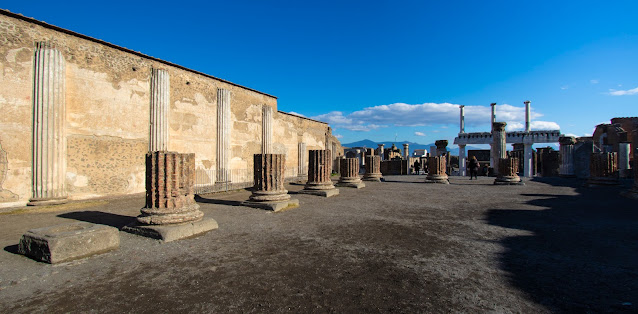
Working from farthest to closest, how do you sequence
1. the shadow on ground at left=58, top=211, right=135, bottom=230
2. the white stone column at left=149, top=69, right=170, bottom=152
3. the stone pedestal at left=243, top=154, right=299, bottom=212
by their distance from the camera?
the white stone column at left=149, top=69, right=170, bottom=152 → the stone pedestal at left=243, top=154, right=299, bottom=212 → the shadow on ground at left=58, top=211, right=135, bottom=230

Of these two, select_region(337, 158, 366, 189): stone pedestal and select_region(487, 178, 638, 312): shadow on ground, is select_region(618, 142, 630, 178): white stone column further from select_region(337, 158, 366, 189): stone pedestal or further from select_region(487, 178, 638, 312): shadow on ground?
select_region(337, 158, 366, 189): stone pedestal

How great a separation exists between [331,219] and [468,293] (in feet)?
12.8

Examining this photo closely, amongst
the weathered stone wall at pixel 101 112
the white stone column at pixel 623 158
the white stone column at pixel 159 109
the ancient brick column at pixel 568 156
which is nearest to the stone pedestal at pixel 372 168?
the weathered stone wall at pixel 101 112

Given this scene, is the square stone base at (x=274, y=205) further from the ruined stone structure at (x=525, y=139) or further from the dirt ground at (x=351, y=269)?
the ruined stone structure at (x=525, y=139)

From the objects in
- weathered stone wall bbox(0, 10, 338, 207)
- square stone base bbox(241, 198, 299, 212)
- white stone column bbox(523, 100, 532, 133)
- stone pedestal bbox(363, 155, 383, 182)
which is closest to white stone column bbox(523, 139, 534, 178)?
white stone column bbox(523, 100, 532, 133)

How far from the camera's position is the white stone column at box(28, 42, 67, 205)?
8664 mm

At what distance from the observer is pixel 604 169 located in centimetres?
1354

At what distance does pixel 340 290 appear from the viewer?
307 centimetres

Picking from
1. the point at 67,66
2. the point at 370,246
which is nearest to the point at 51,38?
the point at 67,66

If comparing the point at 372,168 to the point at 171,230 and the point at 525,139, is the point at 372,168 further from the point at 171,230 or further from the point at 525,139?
the point at 525,139

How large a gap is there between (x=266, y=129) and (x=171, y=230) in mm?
13220

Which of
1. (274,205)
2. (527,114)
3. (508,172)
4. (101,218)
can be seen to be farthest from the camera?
(527,114)

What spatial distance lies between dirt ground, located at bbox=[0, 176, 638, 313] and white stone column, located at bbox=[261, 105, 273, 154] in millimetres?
11573

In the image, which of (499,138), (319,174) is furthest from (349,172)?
(499,138)
